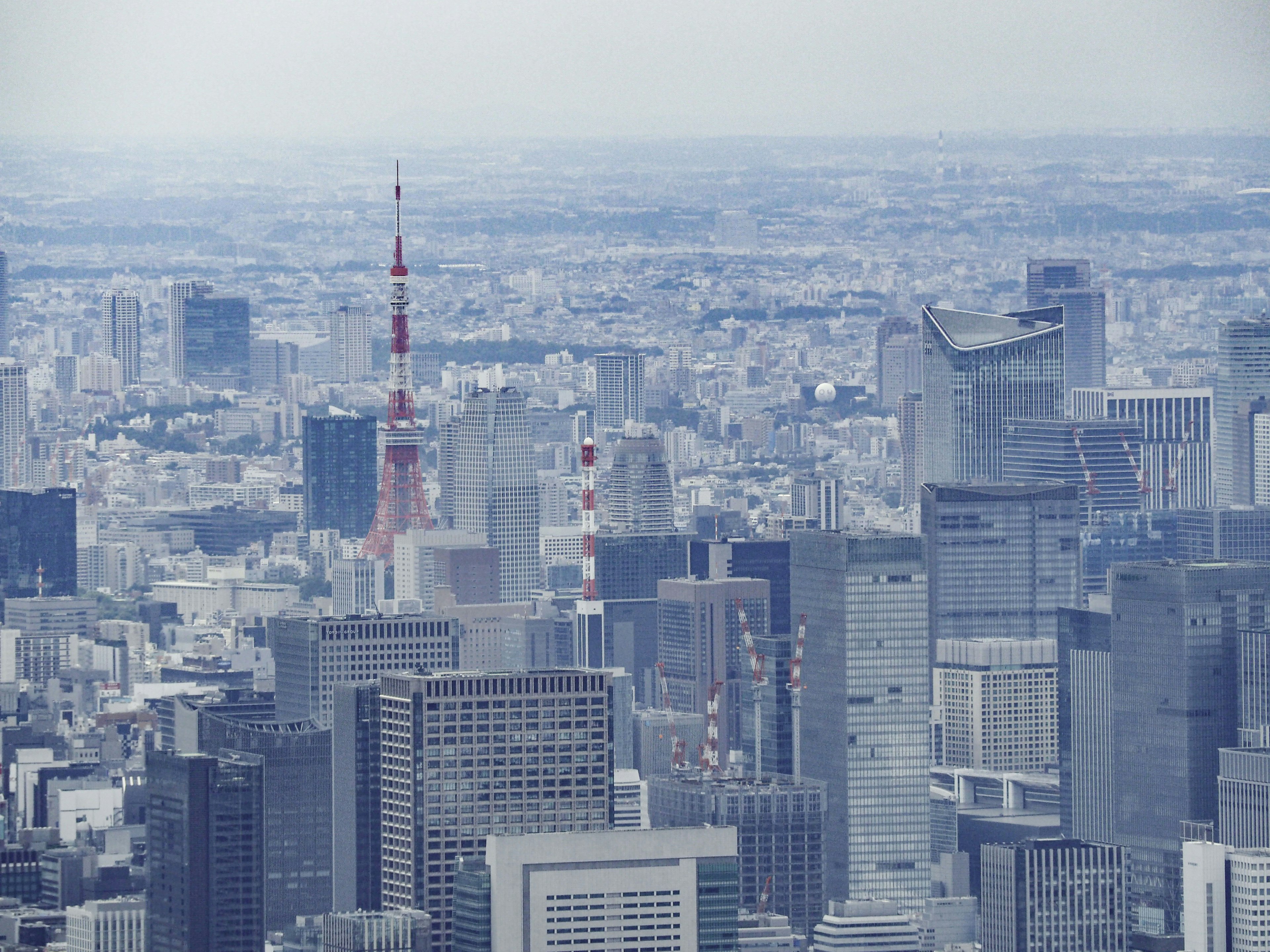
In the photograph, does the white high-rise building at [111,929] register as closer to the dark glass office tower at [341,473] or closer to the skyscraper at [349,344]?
the dark glass office tower at [341,473]

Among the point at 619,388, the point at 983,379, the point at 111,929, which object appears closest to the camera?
the point at 111,929

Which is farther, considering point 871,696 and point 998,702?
point 998,702

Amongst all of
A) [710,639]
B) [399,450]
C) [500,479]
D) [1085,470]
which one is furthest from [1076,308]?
[710,639]

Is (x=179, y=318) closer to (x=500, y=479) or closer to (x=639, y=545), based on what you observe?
(x=500, y=479)

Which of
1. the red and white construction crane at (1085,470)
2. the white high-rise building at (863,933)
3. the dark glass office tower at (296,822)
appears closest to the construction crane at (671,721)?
the white high-rise building at (863,933)

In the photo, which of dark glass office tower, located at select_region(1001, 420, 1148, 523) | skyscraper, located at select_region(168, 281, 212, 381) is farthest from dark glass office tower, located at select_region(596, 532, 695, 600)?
skyscraper, located at select_region(168, 281, 212, 381)

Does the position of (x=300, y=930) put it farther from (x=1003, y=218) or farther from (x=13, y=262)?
(x=13, y=262)
